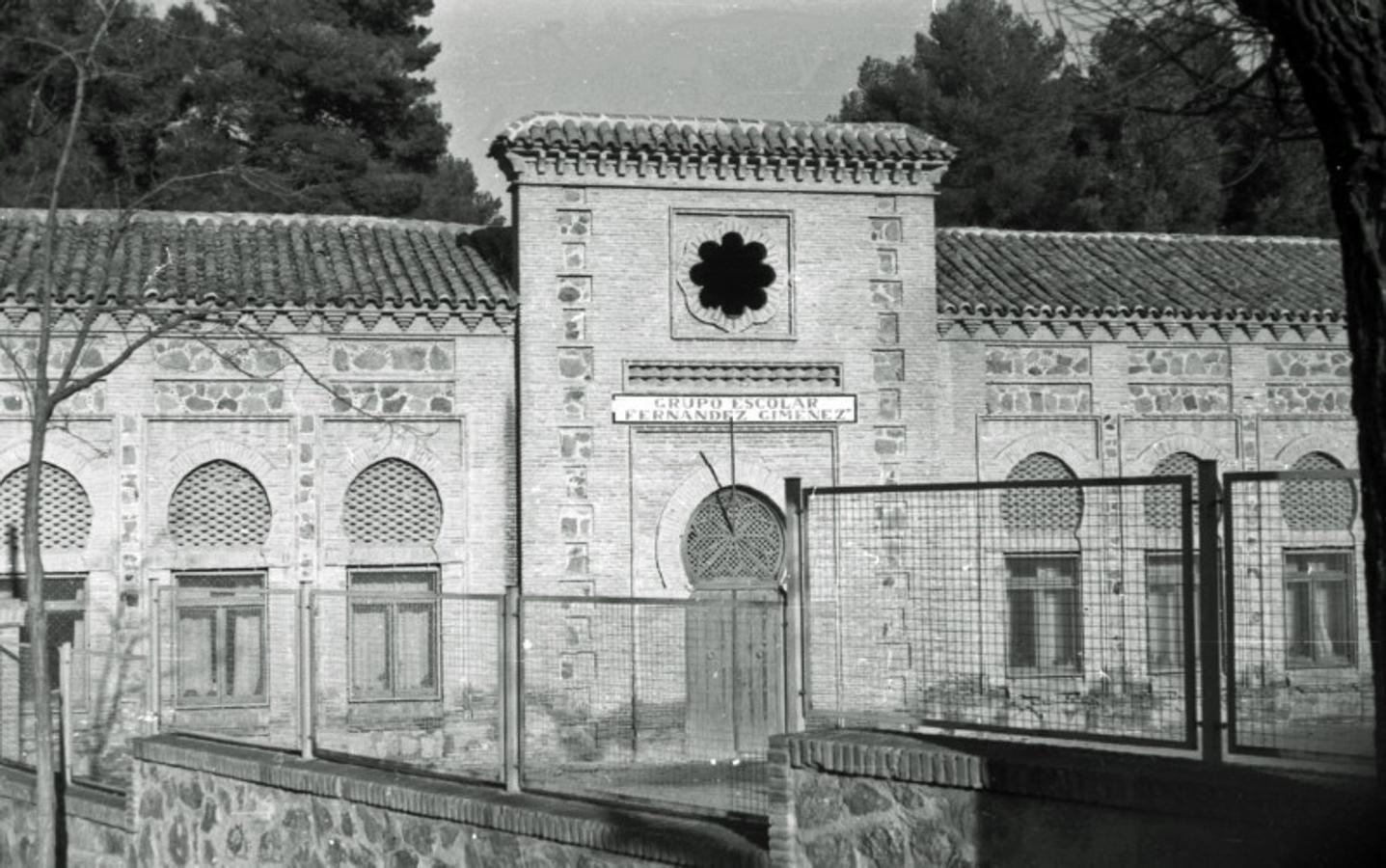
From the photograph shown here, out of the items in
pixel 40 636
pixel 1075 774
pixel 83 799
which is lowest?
pixel 83 799

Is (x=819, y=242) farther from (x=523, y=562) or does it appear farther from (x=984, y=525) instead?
(x=984, y=525)

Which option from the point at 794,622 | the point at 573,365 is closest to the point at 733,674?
the point at 794,622

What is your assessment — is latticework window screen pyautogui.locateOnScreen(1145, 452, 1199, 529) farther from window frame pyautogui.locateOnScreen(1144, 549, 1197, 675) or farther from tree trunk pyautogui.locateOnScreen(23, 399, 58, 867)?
tree trunk pyautogui.locateOnScreen(23, 399, 58, 867)

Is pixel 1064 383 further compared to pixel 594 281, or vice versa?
pixel 1064 383

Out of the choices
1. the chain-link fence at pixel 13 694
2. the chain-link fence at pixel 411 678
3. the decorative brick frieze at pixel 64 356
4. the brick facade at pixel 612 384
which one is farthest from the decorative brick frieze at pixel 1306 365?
the chain-link fence at pixel 13 694

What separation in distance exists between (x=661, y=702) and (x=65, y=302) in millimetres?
14517

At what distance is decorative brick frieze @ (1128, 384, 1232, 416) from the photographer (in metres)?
26.1

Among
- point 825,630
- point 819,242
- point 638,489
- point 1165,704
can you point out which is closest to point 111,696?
point 638,489

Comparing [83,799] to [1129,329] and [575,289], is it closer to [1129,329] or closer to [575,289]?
[575,289]

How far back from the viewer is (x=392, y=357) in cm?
2355

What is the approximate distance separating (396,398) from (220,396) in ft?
6.64

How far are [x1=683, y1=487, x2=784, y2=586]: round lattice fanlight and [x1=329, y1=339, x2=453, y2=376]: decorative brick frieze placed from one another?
11.8 feet

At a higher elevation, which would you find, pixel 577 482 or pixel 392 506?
pixel 577 482

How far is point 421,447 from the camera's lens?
23578 millimetres
